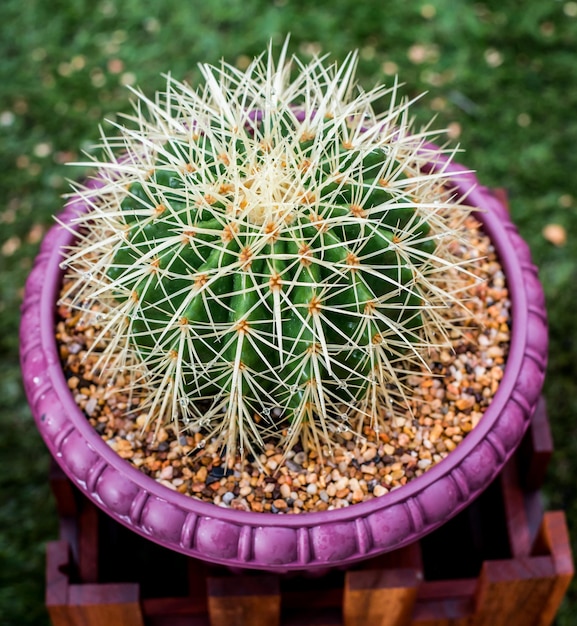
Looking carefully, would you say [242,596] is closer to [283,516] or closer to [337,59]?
[283,516]

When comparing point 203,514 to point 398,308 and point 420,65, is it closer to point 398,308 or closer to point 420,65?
point 398,308

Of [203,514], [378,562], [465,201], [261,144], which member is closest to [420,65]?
[465,201]

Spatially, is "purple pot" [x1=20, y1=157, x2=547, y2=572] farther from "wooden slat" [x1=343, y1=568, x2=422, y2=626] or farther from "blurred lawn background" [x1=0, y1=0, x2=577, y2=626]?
"blurred lawn background" [x1=0, y1=0, x2=577, y2=626]

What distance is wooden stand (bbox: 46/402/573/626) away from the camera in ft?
4.53

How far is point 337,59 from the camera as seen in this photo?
2.65 m

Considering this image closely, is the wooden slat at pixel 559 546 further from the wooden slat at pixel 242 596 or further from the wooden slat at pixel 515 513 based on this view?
the wooden slat at pixel 242 596

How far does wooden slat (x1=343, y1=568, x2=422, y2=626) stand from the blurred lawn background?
3.46 ft

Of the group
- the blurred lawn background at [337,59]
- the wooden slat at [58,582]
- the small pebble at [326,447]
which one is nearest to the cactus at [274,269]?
the small pebble at [326,447]

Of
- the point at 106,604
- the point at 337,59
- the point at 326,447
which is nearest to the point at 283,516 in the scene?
the point at 326,447

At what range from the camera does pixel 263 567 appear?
4.16 ft

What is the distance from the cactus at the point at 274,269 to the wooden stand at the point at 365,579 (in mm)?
289

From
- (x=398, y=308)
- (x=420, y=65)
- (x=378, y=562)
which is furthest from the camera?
(x=420, y=65)

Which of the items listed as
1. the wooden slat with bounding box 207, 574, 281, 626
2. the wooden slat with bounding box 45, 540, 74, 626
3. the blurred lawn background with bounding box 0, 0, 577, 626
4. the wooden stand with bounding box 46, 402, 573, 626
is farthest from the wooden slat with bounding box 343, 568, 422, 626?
the blurred lawn background with bounding box 0, 0, 577, 626

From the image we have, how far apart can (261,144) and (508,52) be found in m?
1.73
